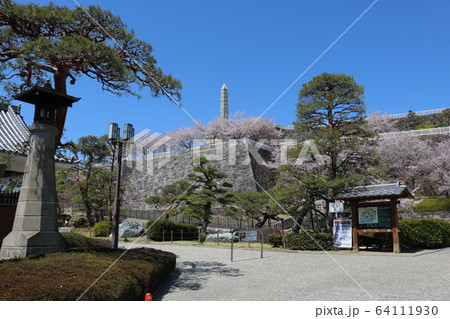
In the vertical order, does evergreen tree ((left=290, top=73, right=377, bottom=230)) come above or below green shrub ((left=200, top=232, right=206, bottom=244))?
above

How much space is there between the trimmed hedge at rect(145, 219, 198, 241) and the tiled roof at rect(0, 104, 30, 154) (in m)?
9.72

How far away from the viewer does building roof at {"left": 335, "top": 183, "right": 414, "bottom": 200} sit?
12.0 meters

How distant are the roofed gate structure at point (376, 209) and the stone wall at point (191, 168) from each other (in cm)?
1766

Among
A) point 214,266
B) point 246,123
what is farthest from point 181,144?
point 214,266

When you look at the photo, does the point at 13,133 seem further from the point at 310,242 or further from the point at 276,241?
the point at 310,242

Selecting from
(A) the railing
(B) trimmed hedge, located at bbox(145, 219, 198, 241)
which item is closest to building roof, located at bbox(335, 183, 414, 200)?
(B) trimmed hedge, located at bbox(145, 219, 198, 241)

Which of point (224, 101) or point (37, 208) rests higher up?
point (224, 101)

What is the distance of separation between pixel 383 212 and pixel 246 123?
97.3 ft

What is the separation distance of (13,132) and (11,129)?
254 millimetres

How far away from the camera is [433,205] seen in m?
23.0

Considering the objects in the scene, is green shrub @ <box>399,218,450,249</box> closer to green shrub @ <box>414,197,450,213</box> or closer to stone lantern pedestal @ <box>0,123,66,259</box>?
green shrub @ <box>414,197,450,213</box>

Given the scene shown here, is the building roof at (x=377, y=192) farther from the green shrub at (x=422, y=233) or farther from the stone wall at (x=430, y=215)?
the stone wall at (x=430, y=215)

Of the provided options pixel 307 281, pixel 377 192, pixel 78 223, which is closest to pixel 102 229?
pixel 78 223
